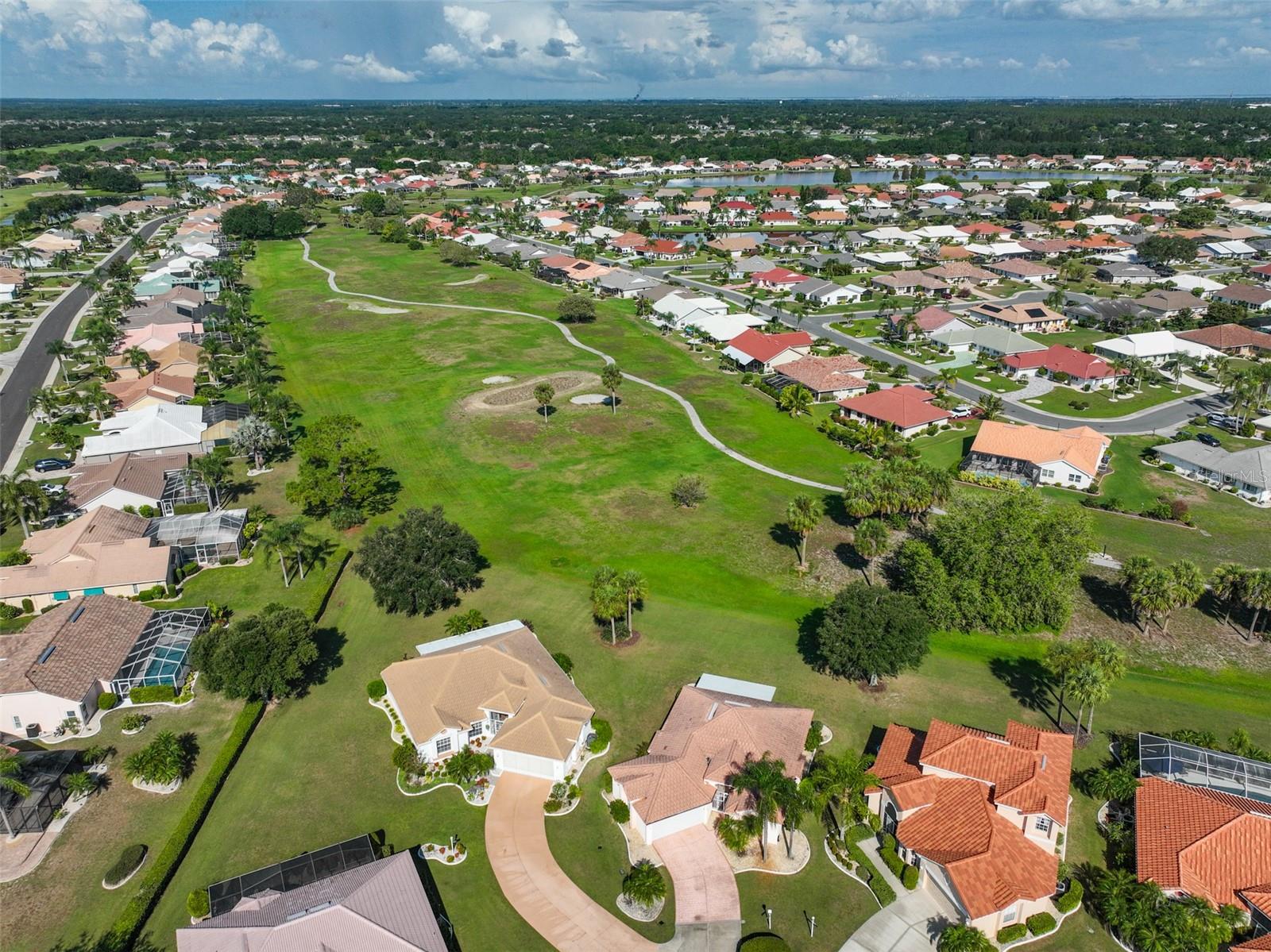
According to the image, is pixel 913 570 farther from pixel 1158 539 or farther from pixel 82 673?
pixel 82 673

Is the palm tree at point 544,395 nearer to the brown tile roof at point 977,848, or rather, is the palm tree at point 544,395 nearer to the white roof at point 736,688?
the white roof at point 736,688

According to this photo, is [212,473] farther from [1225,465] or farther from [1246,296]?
[1246,296]

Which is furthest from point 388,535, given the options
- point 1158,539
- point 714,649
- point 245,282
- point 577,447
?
point 245,282

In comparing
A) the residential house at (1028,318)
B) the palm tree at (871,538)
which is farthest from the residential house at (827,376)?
the palm tree at (871,538)

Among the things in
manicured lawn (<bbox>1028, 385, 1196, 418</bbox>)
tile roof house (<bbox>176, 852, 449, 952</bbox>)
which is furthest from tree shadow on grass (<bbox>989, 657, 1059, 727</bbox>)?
manicured lawn (<bbox>1028, 385, 1196, 418</bbox>)

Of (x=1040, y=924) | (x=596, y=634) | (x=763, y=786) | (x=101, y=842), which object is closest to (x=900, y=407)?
(x=596, y=634)

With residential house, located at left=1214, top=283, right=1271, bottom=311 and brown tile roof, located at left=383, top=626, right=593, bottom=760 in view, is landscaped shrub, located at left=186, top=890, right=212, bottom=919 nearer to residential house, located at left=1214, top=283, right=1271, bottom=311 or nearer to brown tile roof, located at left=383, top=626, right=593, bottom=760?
brown tile roof, located at left=383, top=626, right=593, bottom=760
